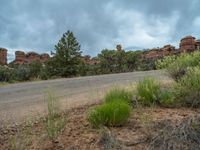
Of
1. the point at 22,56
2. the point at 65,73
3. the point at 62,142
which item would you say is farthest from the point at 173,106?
the point at 22,56

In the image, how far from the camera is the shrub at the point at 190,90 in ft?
25.2

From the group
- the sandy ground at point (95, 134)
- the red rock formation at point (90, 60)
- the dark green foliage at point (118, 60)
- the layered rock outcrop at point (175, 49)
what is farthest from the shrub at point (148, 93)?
the red rock formation at point (90, 60)

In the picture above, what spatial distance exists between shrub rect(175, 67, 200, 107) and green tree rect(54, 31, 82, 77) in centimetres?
1827

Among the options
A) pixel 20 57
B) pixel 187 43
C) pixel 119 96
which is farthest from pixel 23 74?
pixel 20 57

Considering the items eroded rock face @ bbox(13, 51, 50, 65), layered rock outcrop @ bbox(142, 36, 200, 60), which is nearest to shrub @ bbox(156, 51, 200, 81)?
layered rock outcrop @ bbox(142, 36, 200, 60)

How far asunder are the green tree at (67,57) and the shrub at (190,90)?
59.9 ft

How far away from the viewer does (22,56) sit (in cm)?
4506

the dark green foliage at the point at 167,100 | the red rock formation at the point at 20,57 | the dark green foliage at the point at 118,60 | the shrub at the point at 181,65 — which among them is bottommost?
the dark green foliage at the point at 167,100

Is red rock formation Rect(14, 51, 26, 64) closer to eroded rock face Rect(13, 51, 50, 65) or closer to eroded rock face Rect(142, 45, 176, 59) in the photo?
eroded rock face Rect(13, 51, 50, 65)

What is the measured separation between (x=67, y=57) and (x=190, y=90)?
19469mm

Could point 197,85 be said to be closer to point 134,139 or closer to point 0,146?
A: point 134,139

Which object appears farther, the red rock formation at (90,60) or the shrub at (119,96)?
the red rock formation at (90,60)

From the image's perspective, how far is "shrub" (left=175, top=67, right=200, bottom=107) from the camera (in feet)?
25.2

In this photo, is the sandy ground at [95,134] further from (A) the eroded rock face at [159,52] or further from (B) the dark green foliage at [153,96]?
(A) the eroded rock face at [159,52]
